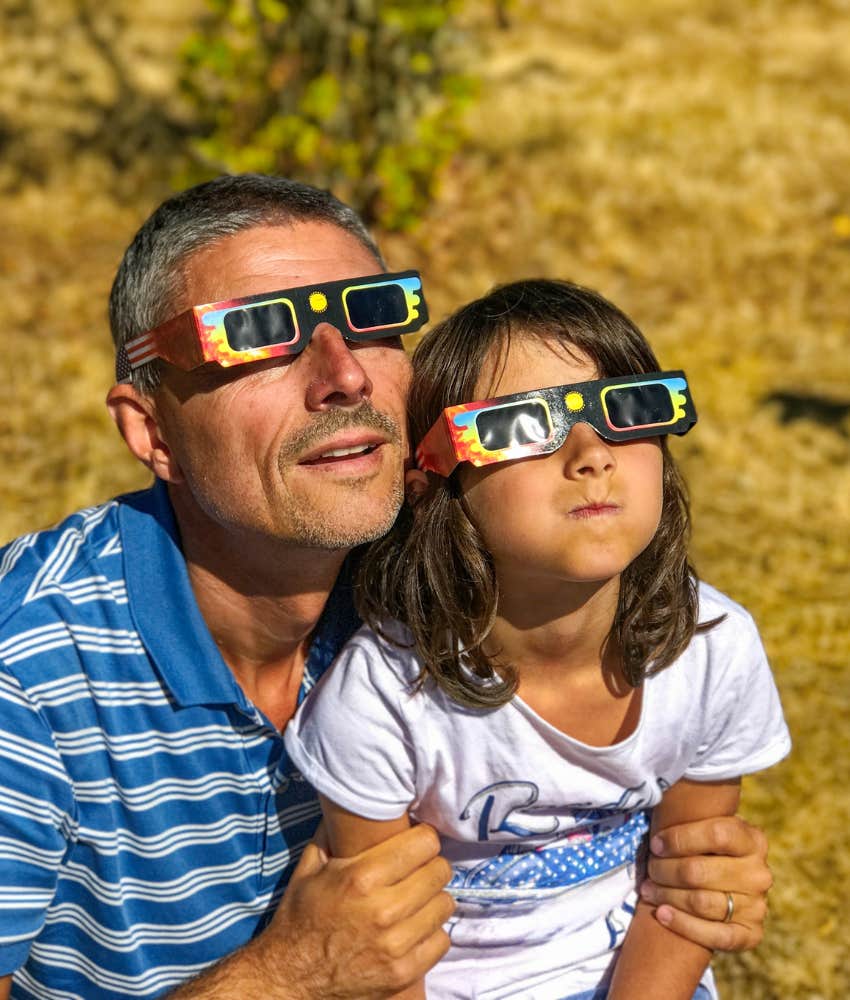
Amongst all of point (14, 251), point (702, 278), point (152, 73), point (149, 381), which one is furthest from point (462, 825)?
point (152, 73)

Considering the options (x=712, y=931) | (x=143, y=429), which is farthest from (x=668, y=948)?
(x=143, y=429)

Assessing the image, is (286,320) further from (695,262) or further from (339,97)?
(695,262)

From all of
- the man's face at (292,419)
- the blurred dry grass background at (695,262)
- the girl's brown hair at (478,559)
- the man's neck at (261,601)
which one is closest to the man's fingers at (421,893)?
the girl's brown hair at (478,559)

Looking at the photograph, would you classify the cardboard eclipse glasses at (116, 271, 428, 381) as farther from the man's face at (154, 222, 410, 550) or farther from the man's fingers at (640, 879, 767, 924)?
the man's fingers at (640, 879, 767, 924)

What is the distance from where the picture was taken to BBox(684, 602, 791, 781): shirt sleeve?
110 inches

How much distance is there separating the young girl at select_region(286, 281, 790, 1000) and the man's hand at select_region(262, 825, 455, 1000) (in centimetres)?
7

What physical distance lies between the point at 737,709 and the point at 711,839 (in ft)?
1.05

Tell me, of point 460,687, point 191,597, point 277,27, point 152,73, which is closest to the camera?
point 460,687

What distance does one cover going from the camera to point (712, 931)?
284 centimetres

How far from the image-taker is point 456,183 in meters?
8.23

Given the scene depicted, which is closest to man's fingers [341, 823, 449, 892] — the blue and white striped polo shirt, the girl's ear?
the blue and white striped polo shirt

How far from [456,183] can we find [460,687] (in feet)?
20.2

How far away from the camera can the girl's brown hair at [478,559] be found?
8.54 feet

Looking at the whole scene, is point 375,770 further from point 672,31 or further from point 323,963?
point 672,31
